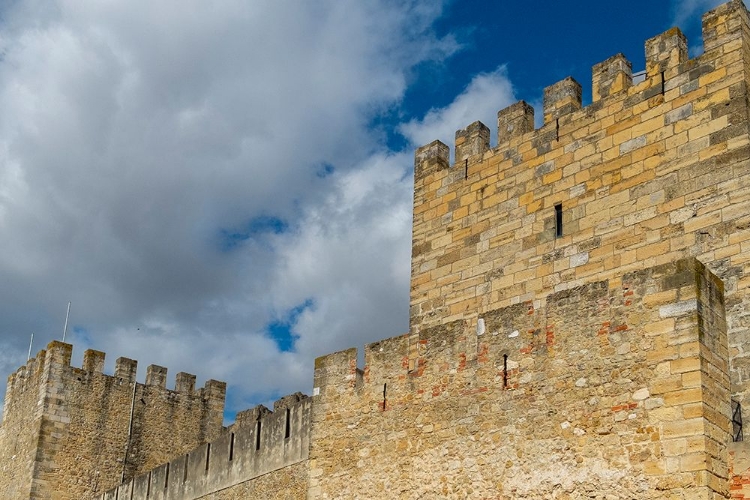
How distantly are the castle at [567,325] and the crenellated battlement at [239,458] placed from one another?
0.04 metres

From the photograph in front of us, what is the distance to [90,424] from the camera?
79.8 feet

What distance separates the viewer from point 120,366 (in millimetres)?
25281

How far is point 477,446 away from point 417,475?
98 cm

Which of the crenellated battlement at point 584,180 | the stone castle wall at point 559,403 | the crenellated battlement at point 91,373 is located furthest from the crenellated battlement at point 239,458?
the crenellated battlement at point 91,373

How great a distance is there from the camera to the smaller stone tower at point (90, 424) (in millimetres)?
23625

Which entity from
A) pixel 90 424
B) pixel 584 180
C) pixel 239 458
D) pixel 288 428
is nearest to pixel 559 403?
pixel 584 180

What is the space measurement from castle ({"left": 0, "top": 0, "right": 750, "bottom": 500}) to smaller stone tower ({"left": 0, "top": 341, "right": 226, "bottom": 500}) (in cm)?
559

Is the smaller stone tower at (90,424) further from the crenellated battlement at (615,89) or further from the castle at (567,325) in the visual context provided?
the crenellated battlement at (615,89)

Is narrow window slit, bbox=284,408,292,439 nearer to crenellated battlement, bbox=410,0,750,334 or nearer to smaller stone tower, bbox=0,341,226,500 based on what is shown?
crenellated battlement, bbox=410,0,750,334

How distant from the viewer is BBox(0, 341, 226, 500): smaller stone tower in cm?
2362

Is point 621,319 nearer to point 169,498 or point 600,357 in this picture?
point 600,357

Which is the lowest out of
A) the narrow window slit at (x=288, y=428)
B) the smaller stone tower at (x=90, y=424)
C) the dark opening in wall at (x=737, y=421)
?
the dark opening in wall at (x=737, y=421)

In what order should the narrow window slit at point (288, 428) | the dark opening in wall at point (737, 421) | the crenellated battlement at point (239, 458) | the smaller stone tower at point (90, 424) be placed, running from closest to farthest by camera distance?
1. the dark opening in wall at point (737, 421)
2. the crenellated battlement at point (239, 458)
3. the narrow window slit at point (288, 428)
4. the smaller stone tower at point (90, 424)

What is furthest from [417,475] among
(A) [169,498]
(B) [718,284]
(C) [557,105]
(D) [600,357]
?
(A) [169,498]
